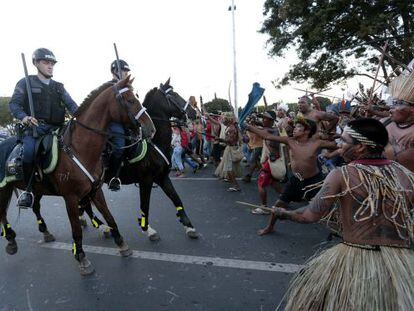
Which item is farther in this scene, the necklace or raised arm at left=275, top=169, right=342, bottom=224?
the necklace

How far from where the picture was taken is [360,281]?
72.9 inches

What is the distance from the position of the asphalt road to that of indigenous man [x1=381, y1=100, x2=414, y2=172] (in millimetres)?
1648

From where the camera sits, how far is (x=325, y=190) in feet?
6.46

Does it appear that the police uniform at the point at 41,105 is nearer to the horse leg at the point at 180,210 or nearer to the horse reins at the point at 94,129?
the horse reins at the point at 94,129

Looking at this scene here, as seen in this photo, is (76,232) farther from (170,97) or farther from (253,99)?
(253,99)

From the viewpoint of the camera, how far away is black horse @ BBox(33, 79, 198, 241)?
4633 millimetres

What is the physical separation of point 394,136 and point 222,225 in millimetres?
2894

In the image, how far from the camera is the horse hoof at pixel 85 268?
3.67 meters

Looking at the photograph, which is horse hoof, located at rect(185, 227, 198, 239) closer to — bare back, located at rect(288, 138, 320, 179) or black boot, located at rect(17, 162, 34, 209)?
bare back, located at rect(288, 138, 320, 179)

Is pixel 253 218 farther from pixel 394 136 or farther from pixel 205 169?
pixel 205 169

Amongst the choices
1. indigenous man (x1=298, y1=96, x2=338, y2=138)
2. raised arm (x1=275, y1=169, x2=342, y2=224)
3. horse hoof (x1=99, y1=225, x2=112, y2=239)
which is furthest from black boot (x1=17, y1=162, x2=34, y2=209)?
indigenous man (x1=298, y1=96, x2=338, y2=138)

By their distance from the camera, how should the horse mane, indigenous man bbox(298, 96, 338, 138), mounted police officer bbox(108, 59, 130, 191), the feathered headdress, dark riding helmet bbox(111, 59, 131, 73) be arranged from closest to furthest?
the feathered headdress → the horse mane → mounted police officer bbox(108, 59, 130, 191) → dark riding helmet bbox(111, 59, 131, 73) → indigenous man bbox(298, 96, 338, 138)

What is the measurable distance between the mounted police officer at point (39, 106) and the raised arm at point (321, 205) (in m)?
3.06

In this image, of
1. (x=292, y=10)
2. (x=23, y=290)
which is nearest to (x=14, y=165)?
(x=23, y=290)
